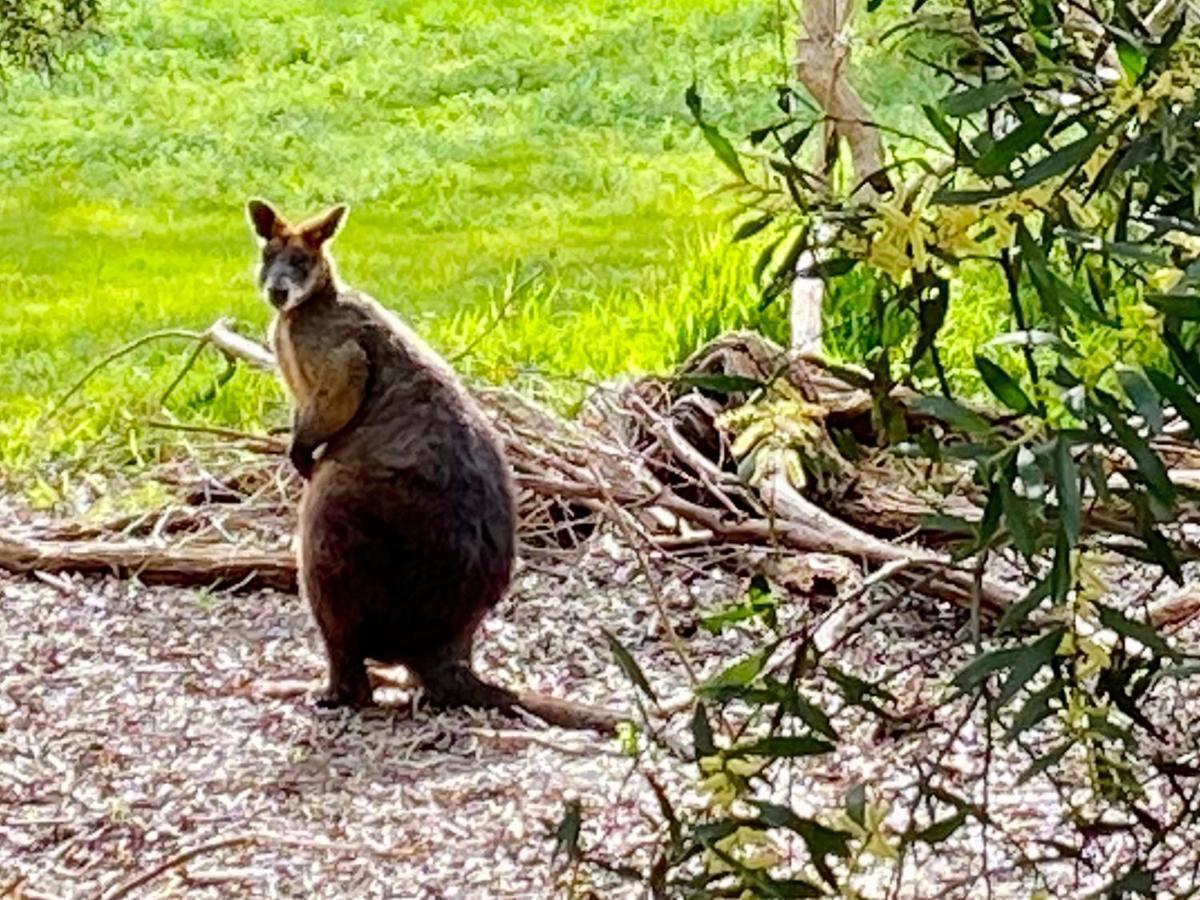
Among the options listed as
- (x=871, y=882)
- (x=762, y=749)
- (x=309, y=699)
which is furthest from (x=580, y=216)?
(x=762, y=749)

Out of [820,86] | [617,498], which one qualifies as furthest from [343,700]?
[820,86]

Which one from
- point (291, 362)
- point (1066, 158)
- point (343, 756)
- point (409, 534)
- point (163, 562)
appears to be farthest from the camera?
point (163, 562)

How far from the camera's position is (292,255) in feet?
Result: 14.4

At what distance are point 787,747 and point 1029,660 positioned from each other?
0.20 metres

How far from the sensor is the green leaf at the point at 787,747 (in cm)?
164

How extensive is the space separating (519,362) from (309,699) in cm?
187

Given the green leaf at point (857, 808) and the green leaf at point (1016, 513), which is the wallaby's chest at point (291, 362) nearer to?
the green leaf at point (857, 808)

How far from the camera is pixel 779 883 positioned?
1.66 m

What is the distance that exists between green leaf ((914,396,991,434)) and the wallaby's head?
2.90 m

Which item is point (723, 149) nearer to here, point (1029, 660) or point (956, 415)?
point (956, 415)

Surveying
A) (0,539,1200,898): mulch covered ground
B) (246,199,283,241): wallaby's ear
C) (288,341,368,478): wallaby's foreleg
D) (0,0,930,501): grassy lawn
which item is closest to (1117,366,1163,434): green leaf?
(0,539,1200,898): mulch covered ground

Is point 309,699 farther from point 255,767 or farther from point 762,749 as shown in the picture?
point 762,749

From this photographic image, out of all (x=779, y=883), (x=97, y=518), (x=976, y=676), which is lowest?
(x=97, y=518)

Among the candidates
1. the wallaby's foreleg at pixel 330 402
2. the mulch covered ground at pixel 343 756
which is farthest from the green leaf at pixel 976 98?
the wallaby's foreleg at pixel 330 402
